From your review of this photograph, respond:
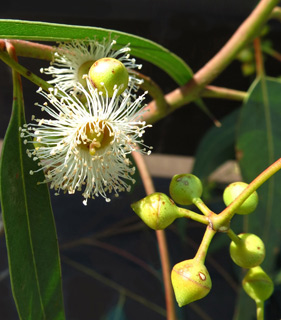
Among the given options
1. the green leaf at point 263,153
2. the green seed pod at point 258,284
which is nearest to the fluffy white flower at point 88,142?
the green seed pod at point 258,284

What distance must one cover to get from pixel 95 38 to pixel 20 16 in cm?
52

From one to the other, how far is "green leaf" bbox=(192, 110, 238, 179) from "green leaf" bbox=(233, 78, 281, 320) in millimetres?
187

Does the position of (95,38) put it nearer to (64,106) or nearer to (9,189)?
(64,106)

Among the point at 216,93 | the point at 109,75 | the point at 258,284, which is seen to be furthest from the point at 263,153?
the point at 109,75

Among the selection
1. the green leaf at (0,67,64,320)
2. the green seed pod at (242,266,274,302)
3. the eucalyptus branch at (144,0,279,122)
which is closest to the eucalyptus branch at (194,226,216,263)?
the green seed pod at (242,266,274,302)

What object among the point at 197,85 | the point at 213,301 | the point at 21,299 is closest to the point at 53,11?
the point at 197,85

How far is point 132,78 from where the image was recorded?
2.31 feet

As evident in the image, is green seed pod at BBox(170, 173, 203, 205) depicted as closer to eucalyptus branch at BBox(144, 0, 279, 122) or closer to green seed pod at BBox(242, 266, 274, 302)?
green seed pod at BBox(242, 266, 274, 302)

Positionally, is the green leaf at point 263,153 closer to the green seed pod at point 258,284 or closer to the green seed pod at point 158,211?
the green seed pod at point 258,284

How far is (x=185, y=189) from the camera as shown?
56cm

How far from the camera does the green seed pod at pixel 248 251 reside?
0.56 metres

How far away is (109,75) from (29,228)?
0.86 ft

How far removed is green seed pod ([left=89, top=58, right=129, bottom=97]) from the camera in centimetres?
57

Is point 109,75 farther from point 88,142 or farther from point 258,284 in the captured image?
point 258,284
